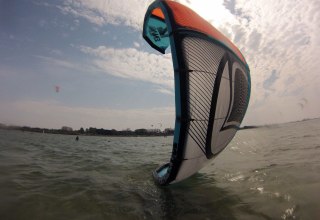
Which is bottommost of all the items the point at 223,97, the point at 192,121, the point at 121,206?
the point at 121,206

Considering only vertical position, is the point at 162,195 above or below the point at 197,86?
below

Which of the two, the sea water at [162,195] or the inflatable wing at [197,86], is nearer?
the sea water at [162,195]

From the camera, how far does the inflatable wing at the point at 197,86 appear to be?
5.85 m

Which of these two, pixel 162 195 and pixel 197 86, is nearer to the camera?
pixel 197 86

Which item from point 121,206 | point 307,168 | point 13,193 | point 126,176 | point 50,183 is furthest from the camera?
point 126,176

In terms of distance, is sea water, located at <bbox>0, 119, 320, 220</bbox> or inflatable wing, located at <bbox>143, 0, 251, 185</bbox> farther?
inflatable wing, located at <bbox>143, 0, 251, 185</bbox>

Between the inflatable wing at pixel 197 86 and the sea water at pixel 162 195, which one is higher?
the inflatable wing at pixel 197 86

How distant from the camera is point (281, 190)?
6.48 metres

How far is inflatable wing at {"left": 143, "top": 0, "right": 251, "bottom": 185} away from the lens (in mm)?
5852

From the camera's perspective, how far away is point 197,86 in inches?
238

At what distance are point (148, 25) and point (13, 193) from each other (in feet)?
21.5

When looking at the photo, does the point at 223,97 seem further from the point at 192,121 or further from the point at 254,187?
the point at 254,187

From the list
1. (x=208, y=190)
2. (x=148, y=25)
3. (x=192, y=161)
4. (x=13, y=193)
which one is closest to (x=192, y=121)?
(x=192, y=161)

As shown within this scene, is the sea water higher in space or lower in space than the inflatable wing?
lower
